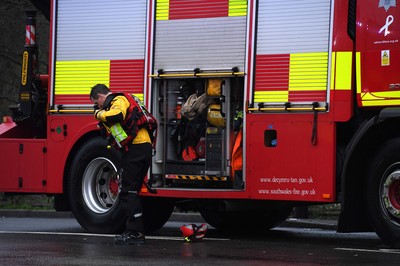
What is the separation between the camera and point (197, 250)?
966 centimetres

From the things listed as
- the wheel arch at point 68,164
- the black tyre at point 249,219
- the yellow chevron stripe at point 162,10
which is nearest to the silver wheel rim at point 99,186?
the wheel arch at point 68,164

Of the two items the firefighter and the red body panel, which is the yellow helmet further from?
the firefighter

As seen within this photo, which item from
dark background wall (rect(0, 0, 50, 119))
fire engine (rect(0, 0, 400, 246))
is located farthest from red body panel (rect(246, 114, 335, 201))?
dark background wall (rect(0, 0, 50, 119))

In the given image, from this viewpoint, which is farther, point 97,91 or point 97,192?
point 97,192

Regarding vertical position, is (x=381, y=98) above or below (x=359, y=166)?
above

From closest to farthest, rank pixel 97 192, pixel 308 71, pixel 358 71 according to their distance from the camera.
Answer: pixel 358 71 → pixel 308 71 → pixel 97 192

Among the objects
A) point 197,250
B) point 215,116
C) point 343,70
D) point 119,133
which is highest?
point 343,70

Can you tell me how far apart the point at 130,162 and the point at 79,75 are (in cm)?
206

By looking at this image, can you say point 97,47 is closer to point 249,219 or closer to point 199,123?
point 199,123

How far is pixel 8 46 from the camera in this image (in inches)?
842

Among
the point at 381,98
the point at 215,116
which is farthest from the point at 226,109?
the point at 381,98

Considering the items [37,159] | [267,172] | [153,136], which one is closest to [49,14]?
[37,159]

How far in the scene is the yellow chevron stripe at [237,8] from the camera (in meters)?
11.0

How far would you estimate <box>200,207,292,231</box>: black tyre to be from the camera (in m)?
12.9
